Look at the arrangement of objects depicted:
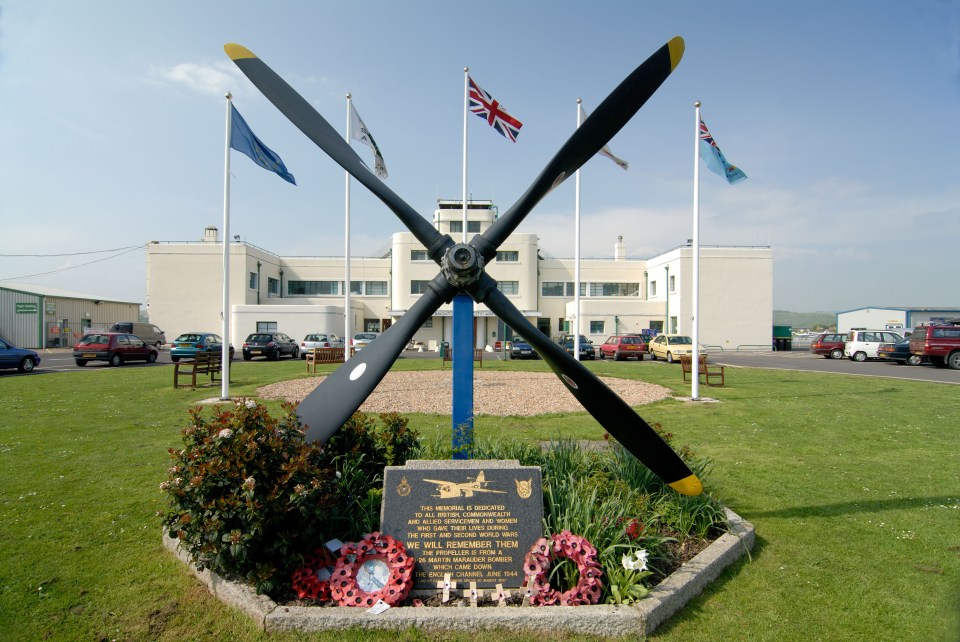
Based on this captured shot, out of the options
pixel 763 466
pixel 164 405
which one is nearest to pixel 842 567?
pixel 763 466

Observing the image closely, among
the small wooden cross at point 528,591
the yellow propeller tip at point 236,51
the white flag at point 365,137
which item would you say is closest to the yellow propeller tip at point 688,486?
the small wooden cross at point 528,591

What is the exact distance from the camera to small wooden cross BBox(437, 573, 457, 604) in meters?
3.80

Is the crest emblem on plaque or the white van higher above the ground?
the white van

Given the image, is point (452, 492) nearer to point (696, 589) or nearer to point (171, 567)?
point (696, 589)

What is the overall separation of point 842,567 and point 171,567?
5590mm

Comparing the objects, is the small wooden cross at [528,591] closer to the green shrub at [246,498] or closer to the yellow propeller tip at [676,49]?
the green shrub at [246,498]

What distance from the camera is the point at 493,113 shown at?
14102mm

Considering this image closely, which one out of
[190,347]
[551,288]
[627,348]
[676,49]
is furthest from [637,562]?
[551,288]

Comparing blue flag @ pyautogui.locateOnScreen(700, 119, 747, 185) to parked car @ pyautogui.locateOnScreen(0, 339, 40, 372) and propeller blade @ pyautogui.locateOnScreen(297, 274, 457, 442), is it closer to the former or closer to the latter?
propeller blade @ pyautogui.locateOnScreen(297, 274, 457, 442)

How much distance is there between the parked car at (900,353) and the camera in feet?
88.0

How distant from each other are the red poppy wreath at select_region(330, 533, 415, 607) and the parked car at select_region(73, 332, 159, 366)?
24.6m

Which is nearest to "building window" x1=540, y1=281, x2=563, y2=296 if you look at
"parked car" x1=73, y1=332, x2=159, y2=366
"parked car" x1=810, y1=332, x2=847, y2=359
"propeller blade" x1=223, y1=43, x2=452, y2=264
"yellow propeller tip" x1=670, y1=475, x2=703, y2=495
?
"parked car" x1=810, y1=332, x2=847, y2=359

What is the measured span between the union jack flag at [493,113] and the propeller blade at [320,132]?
8562 millimetres

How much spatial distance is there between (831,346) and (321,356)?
30.7 m
